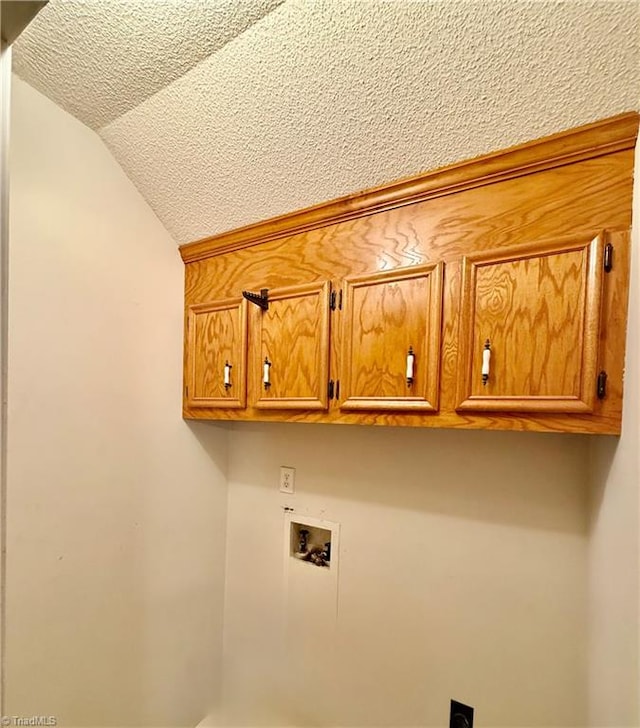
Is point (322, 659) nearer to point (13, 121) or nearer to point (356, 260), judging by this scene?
point (356, 260)

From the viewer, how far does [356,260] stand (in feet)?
3.83

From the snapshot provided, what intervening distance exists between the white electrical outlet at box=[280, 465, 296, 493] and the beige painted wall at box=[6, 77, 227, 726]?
365mm

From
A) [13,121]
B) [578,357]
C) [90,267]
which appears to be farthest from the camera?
[90,267]

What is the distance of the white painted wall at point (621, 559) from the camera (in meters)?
0.72

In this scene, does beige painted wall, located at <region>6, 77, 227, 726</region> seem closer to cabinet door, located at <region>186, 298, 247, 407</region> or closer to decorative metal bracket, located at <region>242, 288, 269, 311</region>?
cabinet door, located at <region>186, 298, 247, 407</region>

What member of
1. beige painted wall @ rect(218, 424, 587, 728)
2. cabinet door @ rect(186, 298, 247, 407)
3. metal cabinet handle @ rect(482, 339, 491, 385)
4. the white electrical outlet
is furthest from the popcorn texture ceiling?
the white electrical outlet

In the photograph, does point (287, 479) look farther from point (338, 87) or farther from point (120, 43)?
point (120, 43)

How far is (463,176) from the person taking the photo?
39.1 inches

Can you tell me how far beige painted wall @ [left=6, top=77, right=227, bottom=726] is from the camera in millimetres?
1162

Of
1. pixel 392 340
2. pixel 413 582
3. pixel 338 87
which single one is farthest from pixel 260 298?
pixel 413 582

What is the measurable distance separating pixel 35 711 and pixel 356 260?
5.81 feet

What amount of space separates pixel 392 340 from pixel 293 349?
364 millimetres

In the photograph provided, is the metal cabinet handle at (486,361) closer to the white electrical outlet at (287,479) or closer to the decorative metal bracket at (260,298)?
the decorative metal bracket at (260,298)

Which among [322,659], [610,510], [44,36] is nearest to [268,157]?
[44,36]
